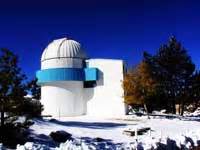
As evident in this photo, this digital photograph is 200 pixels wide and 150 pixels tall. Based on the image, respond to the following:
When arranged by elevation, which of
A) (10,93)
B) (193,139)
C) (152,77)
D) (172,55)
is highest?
(172,55)

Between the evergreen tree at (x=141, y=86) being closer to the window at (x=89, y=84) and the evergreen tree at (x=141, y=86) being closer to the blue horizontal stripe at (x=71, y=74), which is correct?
the blue horizontal stripe at (x=71, y=74)

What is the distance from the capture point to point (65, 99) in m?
41.0

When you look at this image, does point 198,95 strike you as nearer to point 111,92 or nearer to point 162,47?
point 162,47

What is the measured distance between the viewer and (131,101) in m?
32.6

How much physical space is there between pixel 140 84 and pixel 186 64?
5.86 meters

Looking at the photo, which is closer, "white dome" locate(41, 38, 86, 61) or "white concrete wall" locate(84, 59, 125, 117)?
"white concrete wall" locate(84, 59, 125, 117)

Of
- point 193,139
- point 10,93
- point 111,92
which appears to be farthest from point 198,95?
point 193,139

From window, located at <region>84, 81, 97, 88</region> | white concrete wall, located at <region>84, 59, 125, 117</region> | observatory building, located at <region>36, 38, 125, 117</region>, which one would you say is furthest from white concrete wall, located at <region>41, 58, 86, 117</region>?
white concrete wall, located at <region>84, 59, 125, 117</region>

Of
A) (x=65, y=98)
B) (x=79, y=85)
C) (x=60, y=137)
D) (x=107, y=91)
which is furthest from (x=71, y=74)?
(x=60, y=137)

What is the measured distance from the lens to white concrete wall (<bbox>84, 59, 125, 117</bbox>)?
130ft

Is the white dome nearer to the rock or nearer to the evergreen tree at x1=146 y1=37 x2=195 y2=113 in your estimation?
the evergreen tree at x1=146 y1=37 x2=195 y2=113

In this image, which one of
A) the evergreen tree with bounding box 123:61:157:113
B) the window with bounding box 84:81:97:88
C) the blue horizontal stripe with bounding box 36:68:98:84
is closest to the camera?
the evergreen tree with bounding box 123:61:157:113

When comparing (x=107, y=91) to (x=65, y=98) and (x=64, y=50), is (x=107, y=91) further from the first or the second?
(x=64, y=50)

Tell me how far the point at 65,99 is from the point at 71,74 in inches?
116
